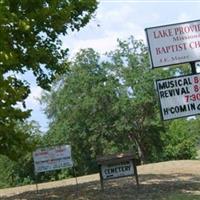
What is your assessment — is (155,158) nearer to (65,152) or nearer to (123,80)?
(123,80)

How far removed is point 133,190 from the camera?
1645 centimetres

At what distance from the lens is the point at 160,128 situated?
155ft

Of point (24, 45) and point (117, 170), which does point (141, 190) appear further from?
point (24, 45)

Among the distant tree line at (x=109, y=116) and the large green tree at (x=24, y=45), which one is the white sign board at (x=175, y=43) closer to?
the large green tree at (x=24, y=45)

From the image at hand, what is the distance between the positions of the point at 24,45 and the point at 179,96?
3932mm

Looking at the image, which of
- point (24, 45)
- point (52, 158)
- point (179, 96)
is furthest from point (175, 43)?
point (52, 158)

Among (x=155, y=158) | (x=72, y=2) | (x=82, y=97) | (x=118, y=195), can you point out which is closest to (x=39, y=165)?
(x=118, y=195)

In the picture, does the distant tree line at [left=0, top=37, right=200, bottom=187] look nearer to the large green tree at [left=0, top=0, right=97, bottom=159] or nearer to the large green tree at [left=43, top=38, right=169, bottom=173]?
the large green tree at [left=43, top=38, right=169, bottom=173]

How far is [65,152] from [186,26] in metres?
7.07

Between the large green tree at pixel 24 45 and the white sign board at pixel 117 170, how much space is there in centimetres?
304

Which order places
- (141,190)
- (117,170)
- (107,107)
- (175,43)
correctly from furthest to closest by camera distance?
1. (107,107)
2. (117,170)
3. (141,190)
4. (175,43)

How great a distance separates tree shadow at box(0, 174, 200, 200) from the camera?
1528 centimetres

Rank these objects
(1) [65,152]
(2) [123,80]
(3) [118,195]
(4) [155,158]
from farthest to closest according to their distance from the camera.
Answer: (4) [155,158]
(2) [123,80]
(1) [65,152]
(3) [118,195]

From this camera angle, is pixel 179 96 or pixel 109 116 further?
pixel 109 116
